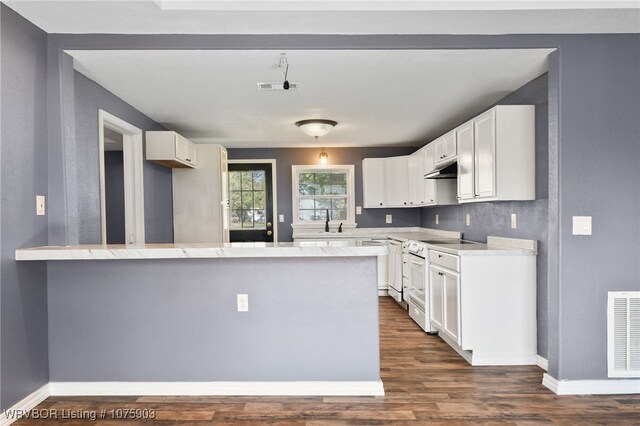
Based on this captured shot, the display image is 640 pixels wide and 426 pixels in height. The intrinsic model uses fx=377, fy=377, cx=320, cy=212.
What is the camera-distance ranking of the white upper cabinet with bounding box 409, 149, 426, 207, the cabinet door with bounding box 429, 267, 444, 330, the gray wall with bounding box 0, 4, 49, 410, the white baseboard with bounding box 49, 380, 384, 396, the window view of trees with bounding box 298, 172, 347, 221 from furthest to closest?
the window view of trees with bounding box 298, 172, 347, 221
the white upper cabinet with bounding box 409, 149, 426, 207
the cabinet door with bounding box 429, 267, 444, 330
the white baseboard with bounding box 49, 380, 384, 396
the gray wall with bounding box 0, 4, 49, 410

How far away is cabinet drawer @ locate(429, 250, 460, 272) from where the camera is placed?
3.09 meters

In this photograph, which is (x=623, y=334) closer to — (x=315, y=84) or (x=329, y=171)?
(x=315, y=84)

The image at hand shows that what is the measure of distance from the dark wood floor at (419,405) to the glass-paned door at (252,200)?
3584mm

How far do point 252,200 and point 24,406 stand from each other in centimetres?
402

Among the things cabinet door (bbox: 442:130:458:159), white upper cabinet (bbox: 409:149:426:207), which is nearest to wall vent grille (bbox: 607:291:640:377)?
cabinet door (bbox: 442:130:458:159)

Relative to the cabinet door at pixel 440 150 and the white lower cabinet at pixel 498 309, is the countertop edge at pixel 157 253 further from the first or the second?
the cabinet door at pixel 440 150

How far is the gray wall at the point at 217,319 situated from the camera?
8.09 feet

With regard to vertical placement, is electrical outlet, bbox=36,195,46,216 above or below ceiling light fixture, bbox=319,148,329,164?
below

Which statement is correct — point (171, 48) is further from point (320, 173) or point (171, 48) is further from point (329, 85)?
point (320, 173)

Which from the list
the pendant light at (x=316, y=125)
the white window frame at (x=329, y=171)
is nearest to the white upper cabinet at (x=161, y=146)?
the pendant light at (x=316, y=125)

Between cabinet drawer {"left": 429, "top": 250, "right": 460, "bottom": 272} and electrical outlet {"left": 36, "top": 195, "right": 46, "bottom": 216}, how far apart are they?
297 cm

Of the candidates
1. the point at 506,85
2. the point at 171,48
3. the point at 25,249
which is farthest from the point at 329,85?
the point at 25,249

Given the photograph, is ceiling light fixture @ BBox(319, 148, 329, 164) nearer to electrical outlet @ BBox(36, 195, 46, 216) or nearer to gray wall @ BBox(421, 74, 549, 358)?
gray wall @ BBox(421, 74, 549, 358)

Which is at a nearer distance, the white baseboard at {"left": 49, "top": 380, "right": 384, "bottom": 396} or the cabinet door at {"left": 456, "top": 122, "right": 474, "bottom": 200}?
the white baseboard at {"left": 49, "top": 380, "right": 384, "bottom": 396}
